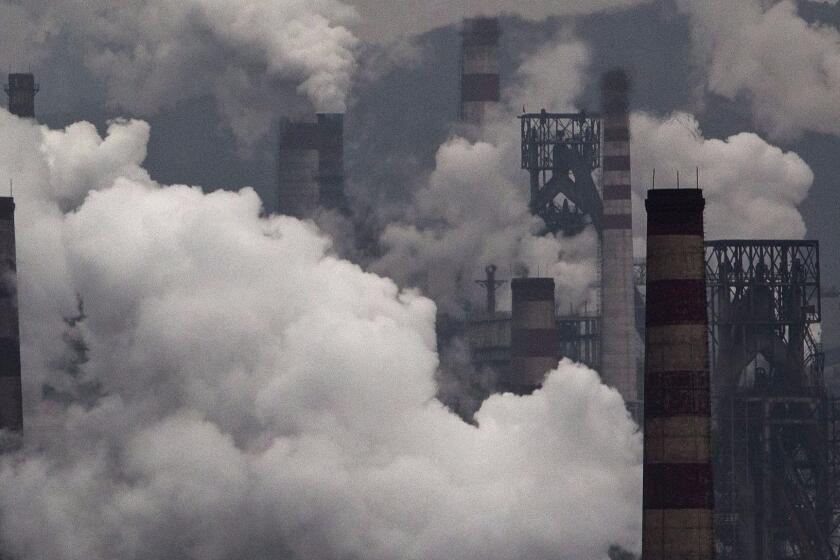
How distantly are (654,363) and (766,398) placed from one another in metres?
21.5

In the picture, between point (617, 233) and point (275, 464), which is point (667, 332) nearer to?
point (275, 464)

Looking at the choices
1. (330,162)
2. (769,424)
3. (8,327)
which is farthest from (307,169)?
(8,327)

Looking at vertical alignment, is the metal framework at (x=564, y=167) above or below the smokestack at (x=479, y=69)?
below

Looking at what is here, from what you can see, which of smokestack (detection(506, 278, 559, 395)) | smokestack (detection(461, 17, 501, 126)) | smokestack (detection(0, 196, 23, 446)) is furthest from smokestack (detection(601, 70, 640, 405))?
smokestack (detection(0, 196, 23, 446))

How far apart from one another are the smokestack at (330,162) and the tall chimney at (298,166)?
34 centimetres

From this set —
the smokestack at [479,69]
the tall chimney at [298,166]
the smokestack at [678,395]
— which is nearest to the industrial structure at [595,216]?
the smokestack at [479,69]

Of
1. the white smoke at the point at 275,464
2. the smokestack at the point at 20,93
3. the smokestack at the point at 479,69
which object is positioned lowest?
the white smoke at the point at 275,464

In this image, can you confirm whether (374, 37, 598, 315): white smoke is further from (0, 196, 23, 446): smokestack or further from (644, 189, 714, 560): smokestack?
(644, 189, 714, 560): smokestack

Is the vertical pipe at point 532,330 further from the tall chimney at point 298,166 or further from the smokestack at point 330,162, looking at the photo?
the tall chimney at point 298,166

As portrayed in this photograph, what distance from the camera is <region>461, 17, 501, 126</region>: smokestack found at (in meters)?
132

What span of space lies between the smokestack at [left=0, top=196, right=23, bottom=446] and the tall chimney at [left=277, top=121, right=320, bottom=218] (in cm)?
5855

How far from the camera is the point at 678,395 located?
57906 millimetres

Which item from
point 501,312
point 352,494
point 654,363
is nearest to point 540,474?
point 352,494

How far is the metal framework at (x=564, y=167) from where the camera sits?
12662cm
